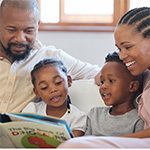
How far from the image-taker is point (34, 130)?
4.39 feet

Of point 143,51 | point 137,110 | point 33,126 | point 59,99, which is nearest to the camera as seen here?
point 33,126

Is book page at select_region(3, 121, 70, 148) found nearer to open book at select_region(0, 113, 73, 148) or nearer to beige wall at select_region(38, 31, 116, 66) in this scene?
open book at select_region(0, 113, 73, 148)

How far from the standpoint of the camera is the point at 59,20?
3.32 metres

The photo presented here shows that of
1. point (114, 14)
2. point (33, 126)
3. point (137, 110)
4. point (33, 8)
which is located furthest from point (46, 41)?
point (33, 126)

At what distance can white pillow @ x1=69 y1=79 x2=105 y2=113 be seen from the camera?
1846 millimetres

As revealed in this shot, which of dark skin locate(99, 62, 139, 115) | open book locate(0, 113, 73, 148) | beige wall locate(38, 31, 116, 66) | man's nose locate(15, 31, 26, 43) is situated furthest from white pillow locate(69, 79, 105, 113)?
beige wall locate(38, 31, 116, 66)

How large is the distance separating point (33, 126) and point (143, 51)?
0.48m

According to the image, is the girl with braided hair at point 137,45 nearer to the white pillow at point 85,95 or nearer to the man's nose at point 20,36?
the white pillow at point 85,95

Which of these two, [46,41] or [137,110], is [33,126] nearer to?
[137,110]

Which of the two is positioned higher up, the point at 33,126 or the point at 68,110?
the point at 33,126

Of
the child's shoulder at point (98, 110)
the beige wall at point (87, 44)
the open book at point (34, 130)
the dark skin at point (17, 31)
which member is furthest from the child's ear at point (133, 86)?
the beige wall at point (87, 44)

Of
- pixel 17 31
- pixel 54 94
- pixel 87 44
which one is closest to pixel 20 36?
pixel 17 31

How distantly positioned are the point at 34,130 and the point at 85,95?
0.58 meters

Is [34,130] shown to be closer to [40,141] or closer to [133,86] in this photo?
[40,141]
